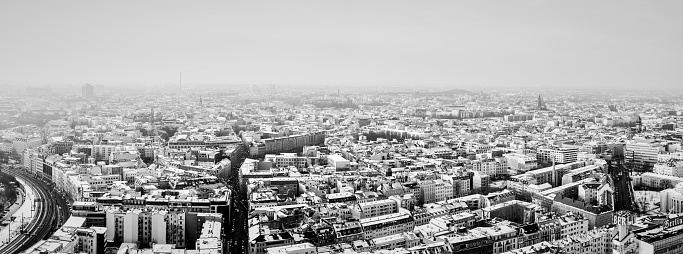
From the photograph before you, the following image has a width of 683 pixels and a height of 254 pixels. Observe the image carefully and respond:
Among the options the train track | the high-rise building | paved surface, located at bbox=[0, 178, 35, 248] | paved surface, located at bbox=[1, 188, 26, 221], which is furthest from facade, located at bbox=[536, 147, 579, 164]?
the high-rise building

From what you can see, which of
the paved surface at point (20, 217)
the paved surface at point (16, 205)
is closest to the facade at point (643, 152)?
the paved surface at point (20, 217)

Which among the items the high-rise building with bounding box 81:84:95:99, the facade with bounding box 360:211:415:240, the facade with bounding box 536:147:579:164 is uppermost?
the high-rise building with bounding box 81:84:95:99

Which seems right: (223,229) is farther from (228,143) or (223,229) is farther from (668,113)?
(668,113)

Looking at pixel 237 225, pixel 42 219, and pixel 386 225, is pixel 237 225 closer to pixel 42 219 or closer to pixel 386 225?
pixel 386 225

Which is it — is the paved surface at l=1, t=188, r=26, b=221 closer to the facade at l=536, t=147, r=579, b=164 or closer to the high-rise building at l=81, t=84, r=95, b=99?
the facade at l=536, t=147, r=579, b=164

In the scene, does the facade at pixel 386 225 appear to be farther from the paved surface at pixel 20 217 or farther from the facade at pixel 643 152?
the facade at pixel 643 152

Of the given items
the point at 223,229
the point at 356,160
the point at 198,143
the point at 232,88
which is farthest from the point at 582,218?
the point at 232,88
